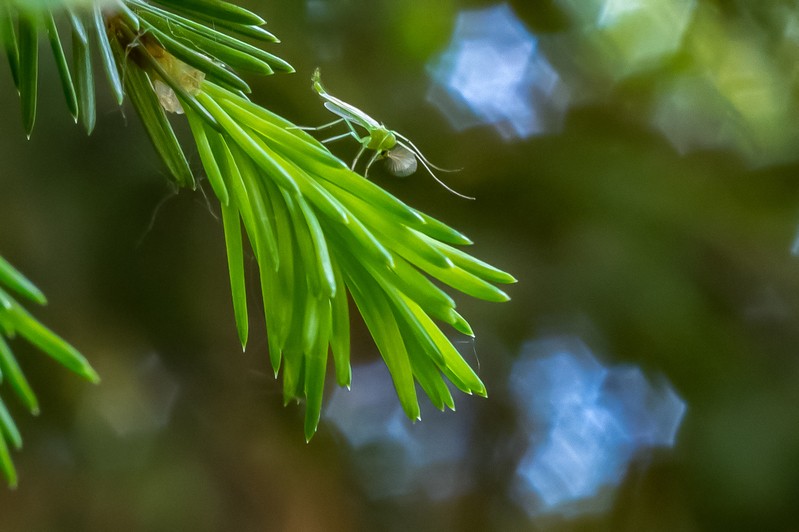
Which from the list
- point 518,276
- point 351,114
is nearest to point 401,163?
point 351,114

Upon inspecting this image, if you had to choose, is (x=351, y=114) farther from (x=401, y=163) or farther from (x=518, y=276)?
(x=518, y=276)

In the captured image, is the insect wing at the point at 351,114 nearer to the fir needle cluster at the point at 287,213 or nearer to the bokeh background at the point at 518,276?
the fir needle cluster at the point at 287,213

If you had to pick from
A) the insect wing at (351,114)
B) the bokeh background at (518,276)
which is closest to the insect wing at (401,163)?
the insect wing at (351,114)

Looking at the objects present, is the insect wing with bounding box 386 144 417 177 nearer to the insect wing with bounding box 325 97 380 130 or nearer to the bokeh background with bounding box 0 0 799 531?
the insect wing with bounding box 325 97 380 130

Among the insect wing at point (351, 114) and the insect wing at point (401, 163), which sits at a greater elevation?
the insect wing at point (351, 114)

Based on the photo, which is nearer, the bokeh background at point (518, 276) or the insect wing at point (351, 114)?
the insect wing at point (351, 114)

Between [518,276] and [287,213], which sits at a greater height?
[287,213]

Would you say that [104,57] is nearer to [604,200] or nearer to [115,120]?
[115,120]

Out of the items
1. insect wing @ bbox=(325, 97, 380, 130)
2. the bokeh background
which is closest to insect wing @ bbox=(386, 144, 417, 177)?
insect wing @ bbox=(325, 97, 380, 130)

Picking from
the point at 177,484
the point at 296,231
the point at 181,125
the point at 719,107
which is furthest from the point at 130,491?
the point at 719,107

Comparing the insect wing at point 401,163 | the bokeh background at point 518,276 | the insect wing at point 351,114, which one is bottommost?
the bokeh background at point 518,276
